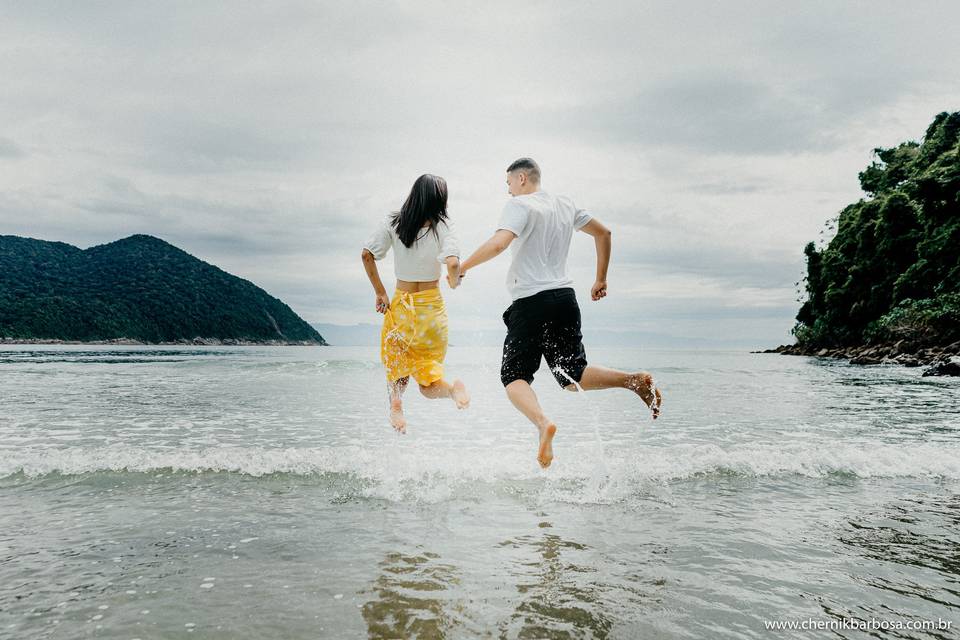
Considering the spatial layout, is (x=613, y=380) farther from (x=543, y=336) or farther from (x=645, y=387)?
(x=543, y=336)

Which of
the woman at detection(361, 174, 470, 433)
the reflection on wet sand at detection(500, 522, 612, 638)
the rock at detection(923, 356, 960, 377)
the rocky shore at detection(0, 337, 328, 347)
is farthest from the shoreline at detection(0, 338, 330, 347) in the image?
the reflection on wet sand at detection(500, 522, 612, 638)

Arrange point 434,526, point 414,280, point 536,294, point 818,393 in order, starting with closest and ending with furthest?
point 434,526 → point 536,294 → point 414,280 → point 818,393

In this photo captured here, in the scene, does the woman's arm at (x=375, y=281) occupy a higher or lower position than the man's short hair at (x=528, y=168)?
lower

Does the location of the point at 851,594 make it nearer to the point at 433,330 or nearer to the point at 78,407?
the point at 433,330

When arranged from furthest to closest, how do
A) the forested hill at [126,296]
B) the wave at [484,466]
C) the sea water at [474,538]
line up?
the forested hill at [126,296], the wave at [484,466], the sea water at [474,538]

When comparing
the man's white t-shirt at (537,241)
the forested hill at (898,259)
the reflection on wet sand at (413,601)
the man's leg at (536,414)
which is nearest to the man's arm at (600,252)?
the man's white t-shirt at (537,241)

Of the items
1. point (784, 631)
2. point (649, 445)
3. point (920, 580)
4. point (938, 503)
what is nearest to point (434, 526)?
point (784, 631)

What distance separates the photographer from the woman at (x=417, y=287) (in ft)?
16.8

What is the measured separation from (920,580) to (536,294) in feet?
9.85

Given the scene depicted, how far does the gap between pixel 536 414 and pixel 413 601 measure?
2.15m

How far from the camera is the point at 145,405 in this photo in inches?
516

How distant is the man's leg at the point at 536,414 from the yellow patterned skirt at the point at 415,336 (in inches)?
33.4

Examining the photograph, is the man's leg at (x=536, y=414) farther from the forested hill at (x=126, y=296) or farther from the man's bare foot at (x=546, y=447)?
the forested hill at (x=126, y=296)

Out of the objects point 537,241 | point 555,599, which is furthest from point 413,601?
point 537,241
